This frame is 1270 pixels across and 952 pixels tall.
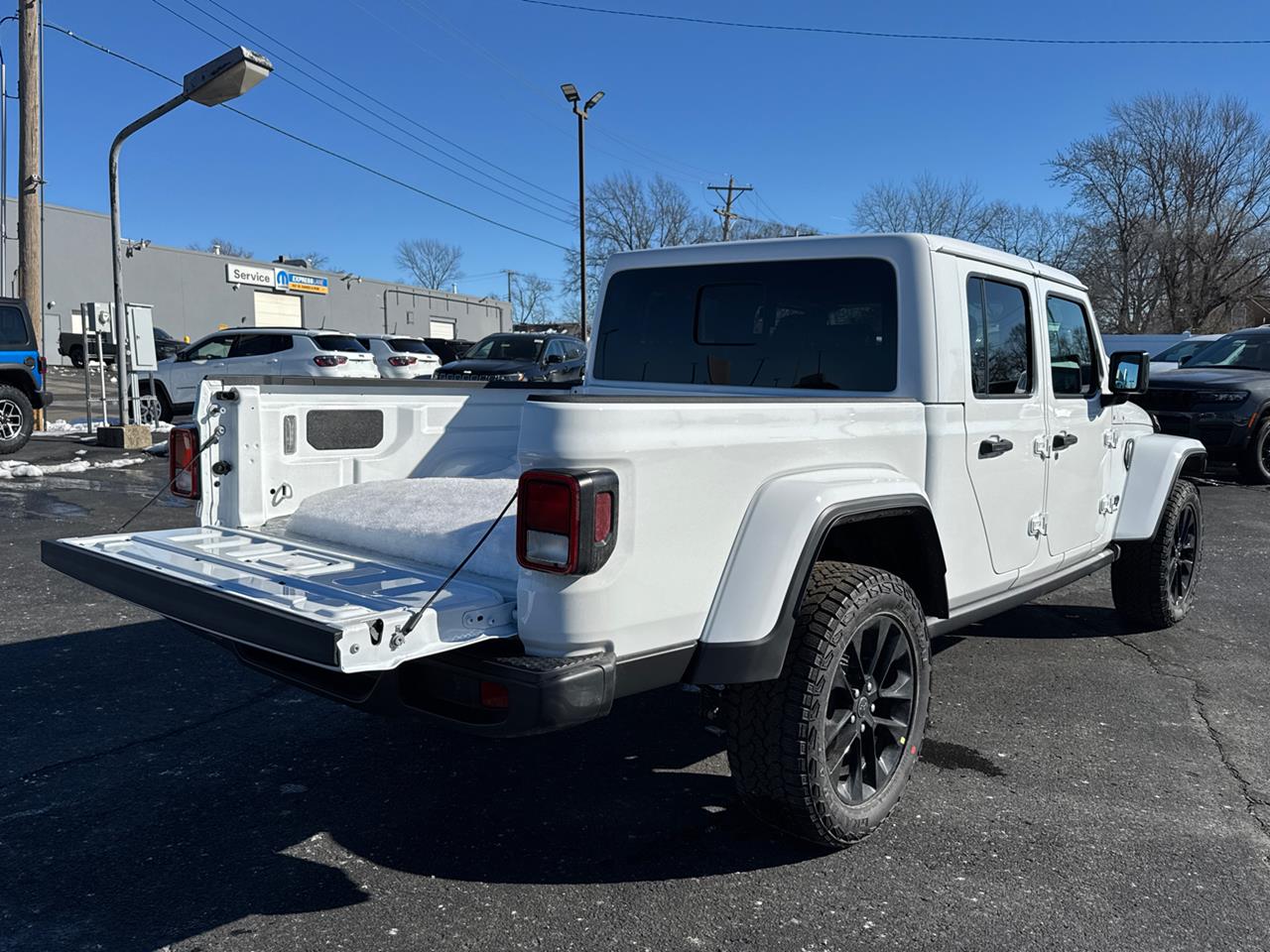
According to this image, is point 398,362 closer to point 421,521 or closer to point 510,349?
point 510,349

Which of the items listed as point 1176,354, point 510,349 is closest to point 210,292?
point 510,349

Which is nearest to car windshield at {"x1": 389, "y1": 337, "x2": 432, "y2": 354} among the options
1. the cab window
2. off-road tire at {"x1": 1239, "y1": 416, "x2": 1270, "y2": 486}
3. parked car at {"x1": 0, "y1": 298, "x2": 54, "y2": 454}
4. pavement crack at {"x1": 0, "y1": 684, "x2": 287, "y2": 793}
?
the cab window

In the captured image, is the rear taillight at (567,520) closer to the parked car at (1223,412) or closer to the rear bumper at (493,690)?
the rear bumper at (493,690)

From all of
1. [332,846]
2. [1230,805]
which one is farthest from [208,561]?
[1230,805]

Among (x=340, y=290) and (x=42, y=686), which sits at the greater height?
(x=340, y=290)

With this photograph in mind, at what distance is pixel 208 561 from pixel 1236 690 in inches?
179

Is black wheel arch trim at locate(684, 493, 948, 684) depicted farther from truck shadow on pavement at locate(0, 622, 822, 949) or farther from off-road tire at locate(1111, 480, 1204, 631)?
off-road tire at locate(1111, 480, 1204, 631)

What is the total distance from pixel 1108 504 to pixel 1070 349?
0.93 meters

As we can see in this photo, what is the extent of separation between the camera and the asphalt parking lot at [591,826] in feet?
8.73

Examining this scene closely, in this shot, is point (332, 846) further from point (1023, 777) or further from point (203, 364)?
point (203, 364)

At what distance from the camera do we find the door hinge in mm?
4920

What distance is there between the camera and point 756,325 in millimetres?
4012

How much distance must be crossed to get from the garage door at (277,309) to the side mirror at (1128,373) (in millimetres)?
50133

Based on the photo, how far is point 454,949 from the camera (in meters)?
2.54
